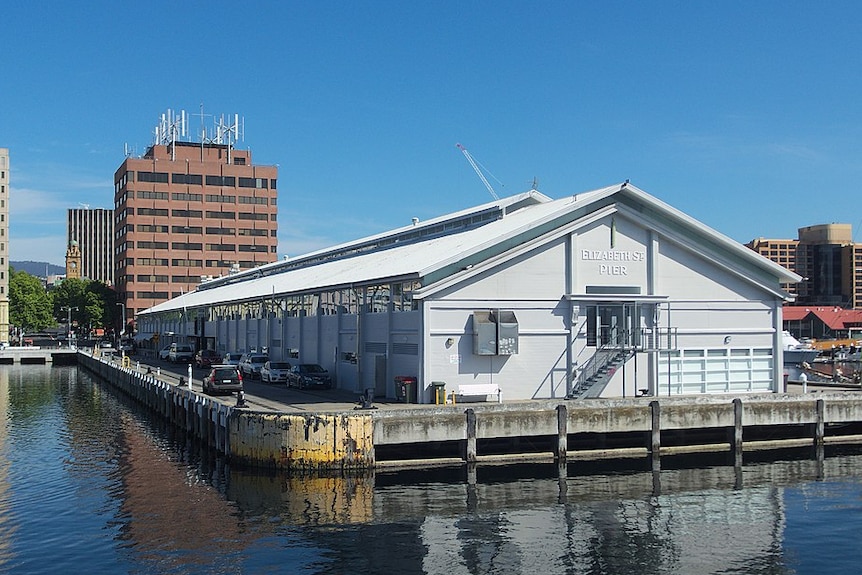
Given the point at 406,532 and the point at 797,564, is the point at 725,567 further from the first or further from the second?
the point at 406,532

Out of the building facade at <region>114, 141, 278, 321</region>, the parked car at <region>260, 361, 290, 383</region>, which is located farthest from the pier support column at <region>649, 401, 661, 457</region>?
the building facade at <region>114, 141, 278, 321</region>

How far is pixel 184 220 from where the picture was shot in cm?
16900

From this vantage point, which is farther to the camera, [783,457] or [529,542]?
[783,457]

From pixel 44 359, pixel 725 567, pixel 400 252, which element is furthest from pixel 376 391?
pixel 44 359

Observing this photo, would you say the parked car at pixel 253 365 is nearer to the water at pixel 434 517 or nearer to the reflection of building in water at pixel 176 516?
the water at pixel 434 517

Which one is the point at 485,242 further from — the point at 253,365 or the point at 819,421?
the point at 253,365

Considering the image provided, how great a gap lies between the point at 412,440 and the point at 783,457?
60.5 feet

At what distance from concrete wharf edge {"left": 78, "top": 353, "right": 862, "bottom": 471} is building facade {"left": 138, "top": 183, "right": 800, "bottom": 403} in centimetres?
430

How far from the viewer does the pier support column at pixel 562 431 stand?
3894 centimetres

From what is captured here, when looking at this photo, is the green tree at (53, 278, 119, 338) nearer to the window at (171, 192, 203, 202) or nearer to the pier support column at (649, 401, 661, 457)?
the window at (171, 192, 203, 202)

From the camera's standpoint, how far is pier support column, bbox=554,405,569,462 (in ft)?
128

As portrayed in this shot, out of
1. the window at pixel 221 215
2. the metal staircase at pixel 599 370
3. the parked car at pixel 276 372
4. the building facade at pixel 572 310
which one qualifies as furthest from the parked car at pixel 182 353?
the window at pixel 221 215

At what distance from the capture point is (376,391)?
46.9 meters

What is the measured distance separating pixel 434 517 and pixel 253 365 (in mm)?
36116
